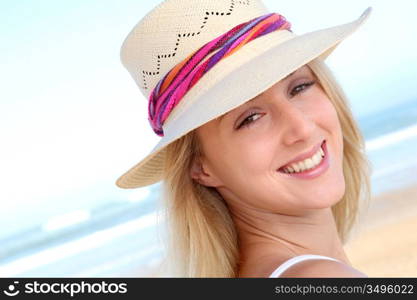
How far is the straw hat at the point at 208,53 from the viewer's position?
7.46 ft

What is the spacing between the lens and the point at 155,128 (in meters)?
2.59

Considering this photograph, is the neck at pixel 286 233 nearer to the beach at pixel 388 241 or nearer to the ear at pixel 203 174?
the ear at pixel 203 174

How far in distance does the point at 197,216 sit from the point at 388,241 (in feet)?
17.5

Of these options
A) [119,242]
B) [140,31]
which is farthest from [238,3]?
[119,242]

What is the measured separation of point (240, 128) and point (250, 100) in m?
0.10

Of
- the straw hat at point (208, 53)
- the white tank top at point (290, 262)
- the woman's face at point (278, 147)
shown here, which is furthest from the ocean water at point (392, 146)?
the white tank top at point (290, 262)

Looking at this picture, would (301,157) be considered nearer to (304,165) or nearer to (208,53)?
(304,165)

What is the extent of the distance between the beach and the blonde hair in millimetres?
3863

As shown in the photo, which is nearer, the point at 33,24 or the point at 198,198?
the point at 198,198

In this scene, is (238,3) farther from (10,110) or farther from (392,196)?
(10,110)

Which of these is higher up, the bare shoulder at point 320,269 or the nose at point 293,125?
the nose at point 293,125

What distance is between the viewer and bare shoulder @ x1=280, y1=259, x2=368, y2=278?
2.05 metres

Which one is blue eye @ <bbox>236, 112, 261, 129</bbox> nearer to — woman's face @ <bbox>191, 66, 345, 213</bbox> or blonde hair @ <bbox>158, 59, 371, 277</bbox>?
woman's face @ <bbox>191, 66, 345, 213</bbox>

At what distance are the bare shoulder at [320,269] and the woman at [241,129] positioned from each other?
0.08 meters
